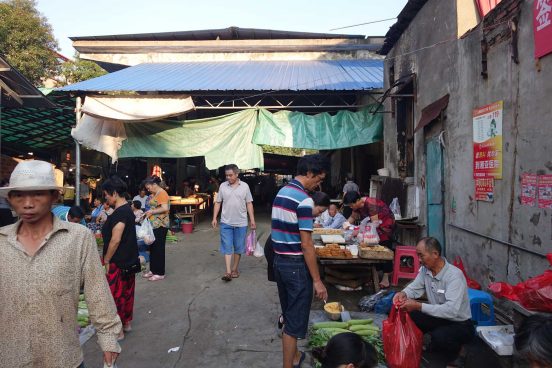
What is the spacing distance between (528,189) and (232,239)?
4.19 meters

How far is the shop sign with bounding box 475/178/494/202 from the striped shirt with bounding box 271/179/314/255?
107 inches

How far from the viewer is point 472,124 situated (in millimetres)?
5230

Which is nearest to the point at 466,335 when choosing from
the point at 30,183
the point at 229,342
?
the point at 229,342

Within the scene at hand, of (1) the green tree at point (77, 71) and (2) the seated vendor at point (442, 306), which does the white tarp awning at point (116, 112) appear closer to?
(2) the seated vendor at point (442, 306)

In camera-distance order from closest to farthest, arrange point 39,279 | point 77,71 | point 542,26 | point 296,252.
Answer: point 39,279 < point 296,252 < point 542,26 < point 77,71

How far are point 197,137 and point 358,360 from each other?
30.9 feet

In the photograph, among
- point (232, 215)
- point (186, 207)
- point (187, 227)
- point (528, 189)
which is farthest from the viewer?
point (186, 207)

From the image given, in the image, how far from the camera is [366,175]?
44.0ft

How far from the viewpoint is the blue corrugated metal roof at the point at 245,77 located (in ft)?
34.6

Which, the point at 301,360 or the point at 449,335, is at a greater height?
the point at 449,335

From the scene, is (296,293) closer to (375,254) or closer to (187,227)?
(375,254)

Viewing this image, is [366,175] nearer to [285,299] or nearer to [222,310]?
[222,310]

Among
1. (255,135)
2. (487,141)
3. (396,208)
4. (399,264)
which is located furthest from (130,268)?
(255,135)

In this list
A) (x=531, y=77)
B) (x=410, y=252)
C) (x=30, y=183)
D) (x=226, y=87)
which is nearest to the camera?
(x=30, y=183)
